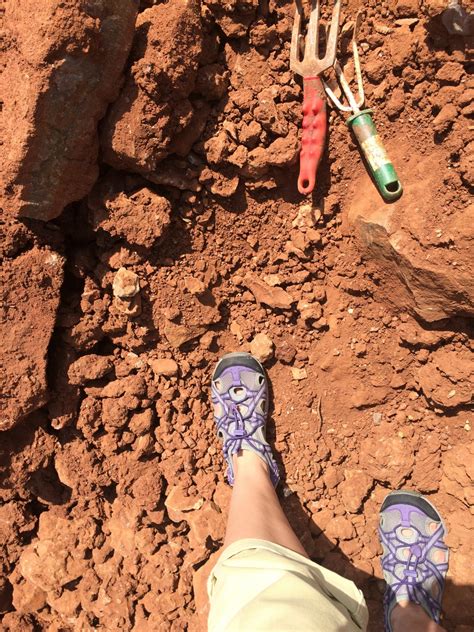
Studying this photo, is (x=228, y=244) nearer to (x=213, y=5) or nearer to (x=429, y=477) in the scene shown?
(x=213, y=5)

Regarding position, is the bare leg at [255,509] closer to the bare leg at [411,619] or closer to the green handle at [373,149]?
the bare leg at [411,619]

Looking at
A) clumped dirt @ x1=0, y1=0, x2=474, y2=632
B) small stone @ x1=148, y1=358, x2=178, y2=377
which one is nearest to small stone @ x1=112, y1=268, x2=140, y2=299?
clumped dirt @ x1=0, y1=0, x2=474, y2=632

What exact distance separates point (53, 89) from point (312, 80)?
35.7 inches

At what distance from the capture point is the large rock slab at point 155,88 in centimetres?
154

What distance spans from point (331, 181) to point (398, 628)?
1.87 m

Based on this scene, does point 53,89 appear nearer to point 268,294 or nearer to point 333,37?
point 333,37

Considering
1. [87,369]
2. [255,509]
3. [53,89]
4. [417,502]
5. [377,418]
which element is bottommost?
[417,502]

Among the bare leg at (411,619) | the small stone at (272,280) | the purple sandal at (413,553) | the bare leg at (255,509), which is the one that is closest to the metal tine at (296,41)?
the small stone at (272,280)

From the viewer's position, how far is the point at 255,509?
178cm

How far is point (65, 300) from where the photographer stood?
1.85 m

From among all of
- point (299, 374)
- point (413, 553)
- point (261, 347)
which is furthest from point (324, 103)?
point (413, 553)

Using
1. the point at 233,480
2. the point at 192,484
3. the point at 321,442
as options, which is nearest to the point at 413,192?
the point at 321,442

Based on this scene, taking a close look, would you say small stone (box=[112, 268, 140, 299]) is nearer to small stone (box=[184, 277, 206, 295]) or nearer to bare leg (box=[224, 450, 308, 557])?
small stone (box=[184, 277, 206, 295])

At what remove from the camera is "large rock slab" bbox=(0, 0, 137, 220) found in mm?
1367
